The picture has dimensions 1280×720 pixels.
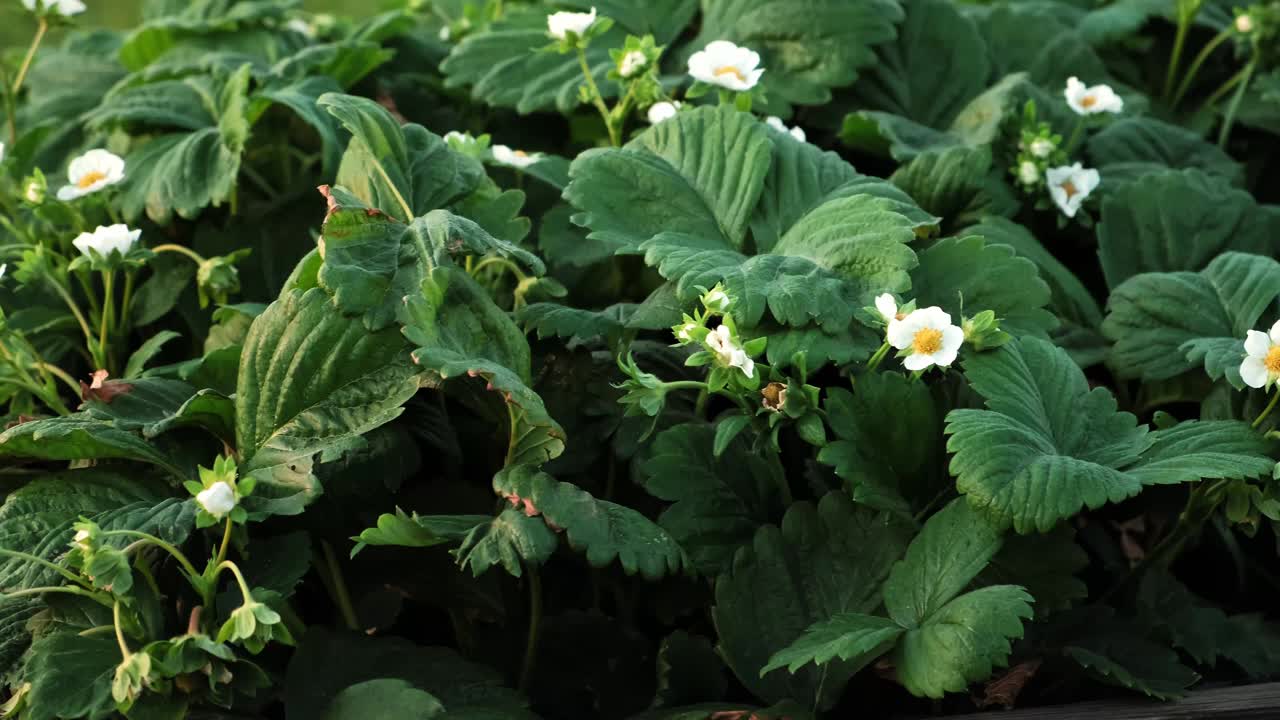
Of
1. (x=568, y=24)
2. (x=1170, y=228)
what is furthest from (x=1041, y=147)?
(x=568, y=24)

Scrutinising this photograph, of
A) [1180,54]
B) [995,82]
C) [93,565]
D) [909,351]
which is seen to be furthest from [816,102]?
[93,565]

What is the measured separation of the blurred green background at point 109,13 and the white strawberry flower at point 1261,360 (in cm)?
187

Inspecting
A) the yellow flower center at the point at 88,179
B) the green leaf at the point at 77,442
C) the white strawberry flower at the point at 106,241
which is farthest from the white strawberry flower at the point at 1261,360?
the yellow flower center at the point at 88,179

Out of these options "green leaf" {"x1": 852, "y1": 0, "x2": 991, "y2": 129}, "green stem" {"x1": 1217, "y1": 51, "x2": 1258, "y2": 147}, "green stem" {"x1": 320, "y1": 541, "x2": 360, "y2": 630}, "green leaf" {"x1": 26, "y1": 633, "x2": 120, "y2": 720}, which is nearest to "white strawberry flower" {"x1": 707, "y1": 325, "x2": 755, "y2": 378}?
"green stem" {"x1": 320, "y1": 541, "x2": 360, "y2": 630}

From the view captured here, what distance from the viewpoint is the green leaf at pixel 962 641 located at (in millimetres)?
825

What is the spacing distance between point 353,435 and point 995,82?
1.01 metres

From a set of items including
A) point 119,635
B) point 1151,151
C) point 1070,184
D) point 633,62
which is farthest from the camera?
point 1151,151

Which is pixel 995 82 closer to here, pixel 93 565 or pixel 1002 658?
pixel 1002 658

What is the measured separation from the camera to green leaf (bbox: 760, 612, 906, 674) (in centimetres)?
85

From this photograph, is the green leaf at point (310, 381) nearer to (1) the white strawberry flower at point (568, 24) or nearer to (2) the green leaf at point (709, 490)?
(2) the green leaf at point (709, 490)

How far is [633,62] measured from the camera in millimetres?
1201

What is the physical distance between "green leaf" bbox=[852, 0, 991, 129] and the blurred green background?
50.0 inches

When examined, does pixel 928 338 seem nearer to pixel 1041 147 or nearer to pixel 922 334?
pixel 922 334

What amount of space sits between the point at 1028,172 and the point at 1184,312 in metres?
0.24
